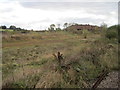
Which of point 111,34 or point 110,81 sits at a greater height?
point 111,34

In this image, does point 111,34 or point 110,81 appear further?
point 111,34

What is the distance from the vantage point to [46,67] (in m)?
9.26

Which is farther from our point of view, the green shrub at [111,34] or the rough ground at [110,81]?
the green shrub at [111,34]

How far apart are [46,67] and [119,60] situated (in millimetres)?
6253

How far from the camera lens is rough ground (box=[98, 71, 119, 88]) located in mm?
9422

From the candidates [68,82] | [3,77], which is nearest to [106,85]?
[68,82]

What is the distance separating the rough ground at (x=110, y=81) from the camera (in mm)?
9422

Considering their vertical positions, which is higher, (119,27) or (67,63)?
(119,27)

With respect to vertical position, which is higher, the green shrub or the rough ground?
Result: the green shrub

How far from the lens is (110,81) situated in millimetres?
10195

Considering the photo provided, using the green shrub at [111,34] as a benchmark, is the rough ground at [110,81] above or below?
below

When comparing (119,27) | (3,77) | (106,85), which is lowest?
(106,85)

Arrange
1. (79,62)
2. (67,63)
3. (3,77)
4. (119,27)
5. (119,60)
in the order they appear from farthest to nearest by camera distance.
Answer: (119,27)
(119,60)
(79,62)
(67,63)
(3,77)

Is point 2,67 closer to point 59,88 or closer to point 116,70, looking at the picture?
point 59,88
